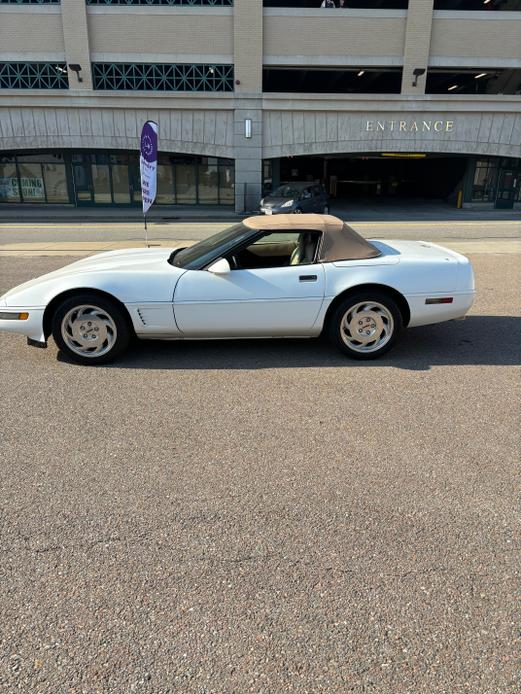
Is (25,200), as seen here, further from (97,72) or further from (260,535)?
(260,535)

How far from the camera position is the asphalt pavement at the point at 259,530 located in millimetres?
1908

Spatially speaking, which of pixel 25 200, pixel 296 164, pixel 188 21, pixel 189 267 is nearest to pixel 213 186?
pixel 188 21

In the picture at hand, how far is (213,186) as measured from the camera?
89.8 feet

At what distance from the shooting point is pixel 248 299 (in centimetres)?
462

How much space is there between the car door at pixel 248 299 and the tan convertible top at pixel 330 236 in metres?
0.22

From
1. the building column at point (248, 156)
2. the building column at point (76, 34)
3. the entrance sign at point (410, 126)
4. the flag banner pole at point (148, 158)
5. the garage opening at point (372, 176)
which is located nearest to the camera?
the flag banner pole at point (148, 158)

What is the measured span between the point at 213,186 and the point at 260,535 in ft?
87.6

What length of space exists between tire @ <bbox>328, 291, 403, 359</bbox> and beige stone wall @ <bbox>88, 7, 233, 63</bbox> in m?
24.0

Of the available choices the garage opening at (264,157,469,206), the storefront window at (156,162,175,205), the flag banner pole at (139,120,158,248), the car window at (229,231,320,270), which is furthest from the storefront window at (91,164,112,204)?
the car window at (229,231,320,270)

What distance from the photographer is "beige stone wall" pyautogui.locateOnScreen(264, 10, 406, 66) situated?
24.4m

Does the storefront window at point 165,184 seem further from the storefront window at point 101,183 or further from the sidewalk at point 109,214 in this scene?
the storefront window at point 101,183

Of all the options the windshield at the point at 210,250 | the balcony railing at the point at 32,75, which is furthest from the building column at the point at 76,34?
the windshield at the point at 210,250

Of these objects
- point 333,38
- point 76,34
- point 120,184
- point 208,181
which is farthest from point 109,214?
point 333,38

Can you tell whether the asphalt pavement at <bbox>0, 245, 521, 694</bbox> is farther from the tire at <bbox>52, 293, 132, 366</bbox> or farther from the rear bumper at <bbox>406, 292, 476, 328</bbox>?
the rear bumper at <bbox>406, 292, 476, 328</bbox>
